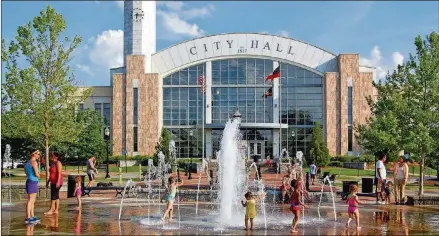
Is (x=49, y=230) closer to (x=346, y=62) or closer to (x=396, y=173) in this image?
(x=396, y=173)

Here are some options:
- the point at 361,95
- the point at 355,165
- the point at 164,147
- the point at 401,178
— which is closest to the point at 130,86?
the point at 164,147

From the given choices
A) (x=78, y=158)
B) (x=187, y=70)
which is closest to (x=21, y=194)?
(x=78, y=158)

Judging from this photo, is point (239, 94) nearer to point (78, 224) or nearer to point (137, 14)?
point (137, 14)

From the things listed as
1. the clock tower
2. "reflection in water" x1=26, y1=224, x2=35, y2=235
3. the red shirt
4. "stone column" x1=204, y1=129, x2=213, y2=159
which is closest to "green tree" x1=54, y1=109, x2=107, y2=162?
"stone column" x1=204, y1=129, x2=213, y2=159

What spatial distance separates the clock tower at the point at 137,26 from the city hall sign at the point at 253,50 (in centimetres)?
3273

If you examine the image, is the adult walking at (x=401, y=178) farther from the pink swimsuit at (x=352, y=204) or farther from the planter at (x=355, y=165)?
the planter at (x=355, y=165)

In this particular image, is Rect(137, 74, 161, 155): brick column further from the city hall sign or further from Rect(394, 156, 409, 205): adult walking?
Rect(394, 156, 409, 205): adult walking

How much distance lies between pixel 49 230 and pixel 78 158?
4754 cm

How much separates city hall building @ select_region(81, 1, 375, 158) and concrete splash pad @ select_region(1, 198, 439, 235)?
4424 cm

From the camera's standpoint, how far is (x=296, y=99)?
62.5m

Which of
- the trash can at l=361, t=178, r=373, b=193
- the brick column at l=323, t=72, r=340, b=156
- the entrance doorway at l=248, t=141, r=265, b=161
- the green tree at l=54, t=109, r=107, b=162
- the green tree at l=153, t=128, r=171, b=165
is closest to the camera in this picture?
the trash can at l=361, t=178, r=373, b=193

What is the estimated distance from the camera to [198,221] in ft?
47.0

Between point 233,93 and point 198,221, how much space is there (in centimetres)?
4907

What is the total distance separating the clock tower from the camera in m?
93.4
